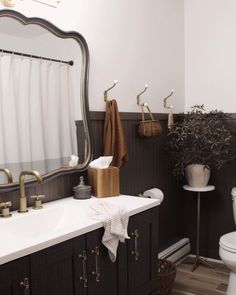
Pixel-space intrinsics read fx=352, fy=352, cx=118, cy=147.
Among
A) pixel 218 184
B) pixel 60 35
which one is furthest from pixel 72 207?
pixel 218 184

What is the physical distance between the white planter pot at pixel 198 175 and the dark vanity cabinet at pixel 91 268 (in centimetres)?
100

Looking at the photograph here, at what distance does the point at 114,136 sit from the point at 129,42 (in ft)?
2.51

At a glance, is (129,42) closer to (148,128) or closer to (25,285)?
(148,128)

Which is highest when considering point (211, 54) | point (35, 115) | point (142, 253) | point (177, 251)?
point (211, 54)

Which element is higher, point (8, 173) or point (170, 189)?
point (8, 173)

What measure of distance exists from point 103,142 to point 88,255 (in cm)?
95

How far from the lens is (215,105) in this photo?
3123 millimetres

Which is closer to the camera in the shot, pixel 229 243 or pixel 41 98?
pixel 41 98

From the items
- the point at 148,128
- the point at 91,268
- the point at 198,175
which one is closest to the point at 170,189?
the point at 198,175

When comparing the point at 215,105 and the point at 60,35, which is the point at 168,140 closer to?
the point at 215,105

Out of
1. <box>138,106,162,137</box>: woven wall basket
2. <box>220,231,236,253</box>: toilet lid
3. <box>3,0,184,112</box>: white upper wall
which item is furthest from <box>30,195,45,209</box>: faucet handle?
<box>220,231,236,253</box>: toilet lid

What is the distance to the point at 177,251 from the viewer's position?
3191 millimetres

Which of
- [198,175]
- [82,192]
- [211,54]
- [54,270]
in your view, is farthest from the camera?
[211,54]

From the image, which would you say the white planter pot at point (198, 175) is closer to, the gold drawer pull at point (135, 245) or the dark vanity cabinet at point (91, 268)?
the dark vanity cabinet at point (91, 268)
